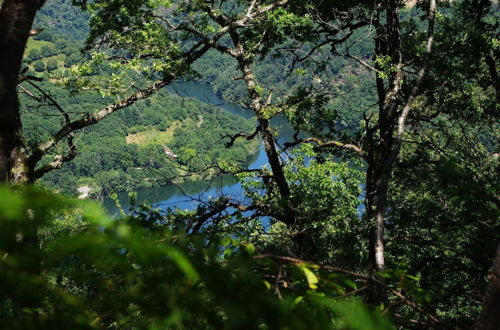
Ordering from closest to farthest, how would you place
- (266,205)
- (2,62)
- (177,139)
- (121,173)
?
1. (2,62)
2. (266,205)
3. (121,173)
4. (177,139)

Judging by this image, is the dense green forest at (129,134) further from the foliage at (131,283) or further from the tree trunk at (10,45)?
the foliage at (131,283)

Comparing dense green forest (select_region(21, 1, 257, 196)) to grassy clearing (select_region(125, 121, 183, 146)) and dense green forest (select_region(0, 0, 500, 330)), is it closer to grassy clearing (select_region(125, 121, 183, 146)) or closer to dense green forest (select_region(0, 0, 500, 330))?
grassy clearing (select_region(125, 121, 183, 146))

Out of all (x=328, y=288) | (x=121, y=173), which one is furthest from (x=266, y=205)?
(x=121, y=173)

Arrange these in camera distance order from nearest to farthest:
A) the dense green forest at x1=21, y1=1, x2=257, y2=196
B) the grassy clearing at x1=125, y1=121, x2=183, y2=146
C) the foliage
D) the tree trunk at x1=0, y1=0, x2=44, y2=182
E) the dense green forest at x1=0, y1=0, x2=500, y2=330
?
the foliage < the dense green forest at x1=0, y1=0, x2=500, y2=330 < the tree trunk at x1=0, y1=0, x2=44, y2=182 < the dense green forest at x1=21, y1=1, x2=257, y2=196 < the grassy clearing at x1=125, y1=121, x2=183, y2=146

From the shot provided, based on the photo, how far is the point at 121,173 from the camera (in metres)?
110

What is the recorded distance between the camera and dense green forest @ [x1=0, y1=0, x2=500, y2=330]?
107 cm

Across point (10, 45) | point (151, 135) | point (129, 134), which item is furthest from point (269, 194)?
point (129, 134)

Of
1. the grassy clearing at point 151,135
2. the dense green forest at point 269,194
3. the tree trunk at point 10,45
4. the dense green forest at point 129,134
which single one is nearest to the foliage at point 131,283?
the dense green forest at point 269,194

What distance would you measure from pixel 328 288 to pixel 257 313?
1.49 feet

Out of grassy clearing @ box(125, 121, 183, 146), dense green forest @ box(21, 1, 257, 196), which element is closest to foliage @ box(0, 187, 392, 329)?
dense green forest @ box(21, 1, 257, 196)

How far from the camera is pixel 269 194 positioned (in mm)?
8086

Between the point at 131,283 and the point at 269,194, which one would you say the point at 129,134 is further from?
the point at 131,283

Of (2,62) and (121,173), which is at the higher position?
(121,173)

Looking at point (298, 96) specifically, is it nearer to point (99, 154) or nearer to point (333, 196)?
point (333, 196)
